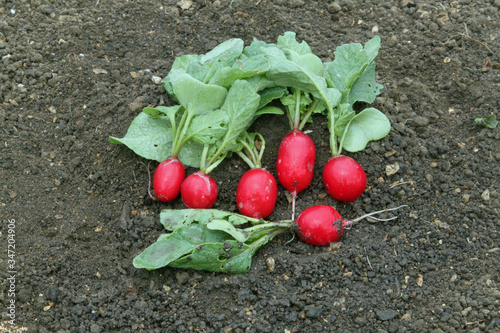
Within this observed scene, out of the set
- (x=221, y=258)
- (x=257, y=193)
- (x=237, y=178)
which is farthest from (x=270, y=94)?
(x=221, y=258)

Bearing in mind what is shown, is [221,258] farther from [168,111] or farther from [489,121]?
[489,121]

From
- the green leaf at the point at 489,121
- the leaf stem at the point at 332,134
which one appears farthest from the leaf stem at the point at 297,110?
the green leaf at the point at 489,121

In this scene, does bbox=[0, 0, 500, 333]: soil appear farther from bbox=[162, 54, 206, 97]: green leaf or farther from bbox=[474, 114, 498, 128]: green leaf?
bbox=[162, 54, 206, 97]: green leaf

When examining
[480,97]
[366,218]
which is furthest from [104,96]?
[480,97]

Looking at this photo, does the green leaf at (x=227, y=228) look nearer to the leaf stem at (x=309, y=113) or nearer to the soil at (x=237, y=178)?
the soil at (x=237, y=178)

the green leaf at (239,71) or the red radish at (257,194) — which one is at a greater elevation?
the green leaf at (239,71)

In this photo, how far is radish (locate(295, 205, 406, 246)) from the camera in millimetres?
3355

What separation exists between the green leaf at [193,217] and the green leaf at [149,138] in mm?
487

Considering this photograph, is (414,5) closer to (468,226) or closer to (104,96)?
(468,226)

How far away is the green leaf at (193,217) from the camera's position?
335 centimetres

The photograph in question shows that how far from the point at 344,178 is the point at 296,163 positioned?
1.11ft

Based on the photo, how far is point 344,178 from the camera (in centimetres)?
349

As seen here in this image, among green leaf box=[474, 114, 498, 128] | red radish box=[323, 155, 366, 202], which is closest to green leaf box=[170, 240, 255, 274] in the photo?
red radish box=[323, 155, 366, 202]

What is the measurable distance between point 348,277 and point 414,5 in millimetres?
2733
